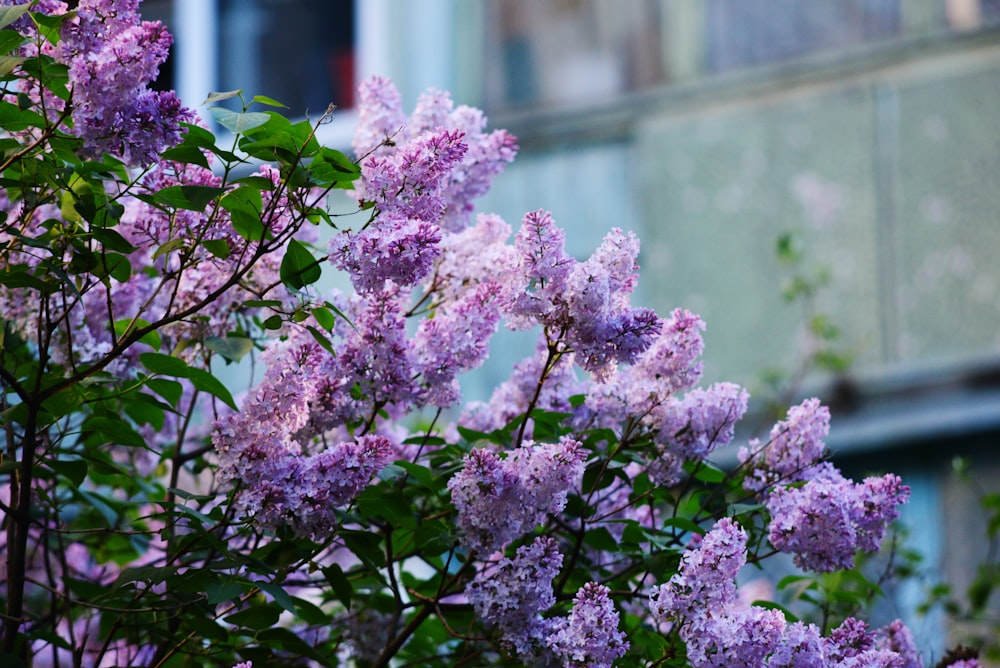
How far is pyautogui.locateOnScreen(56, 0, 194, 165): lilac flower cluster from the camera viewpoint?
1499 mm

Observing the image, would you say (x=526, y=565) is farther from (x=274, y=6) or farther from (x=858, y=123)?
(x=274, y=6)

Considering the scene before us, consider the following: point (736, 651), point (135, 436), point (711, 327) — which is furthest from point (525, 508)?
point (711, 327)

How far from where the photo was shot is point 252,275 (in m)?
1.87

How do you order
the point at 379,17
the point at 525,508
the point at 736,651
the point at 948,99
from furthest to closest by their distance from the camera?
the point at 379,17
the point at 948,99
the point at 525,508
the point at 736,651

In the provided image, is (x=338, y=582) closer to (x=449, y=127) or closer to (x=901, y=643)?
(x=449, y=127)

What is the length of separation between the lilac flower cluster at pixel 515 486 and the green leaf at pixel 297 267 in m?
0.29

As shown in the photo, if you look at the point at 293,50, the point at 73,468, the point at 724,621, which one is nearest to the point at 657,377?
the point at 724,621

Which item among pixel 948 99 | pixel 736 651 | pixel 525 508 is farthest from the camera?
pixel 948 99

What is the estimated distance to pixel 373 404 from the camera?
1786mm

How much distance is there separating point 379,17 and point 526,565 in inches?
202

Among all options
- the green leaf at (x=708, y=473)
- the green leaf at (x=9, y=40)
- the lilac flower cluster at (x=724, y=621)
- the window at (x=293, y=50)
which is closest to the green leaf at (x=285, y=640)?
the lilac flower cluster at (x=724, y=621)

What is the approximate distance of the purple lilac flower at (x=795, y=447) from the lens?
1785mm

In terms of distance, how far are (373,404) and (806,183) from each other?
380 cm

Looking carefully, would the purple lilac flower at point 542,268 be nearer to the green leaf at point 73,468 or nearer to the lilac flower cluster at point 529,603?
the lilac flower cluster at point 529,603
